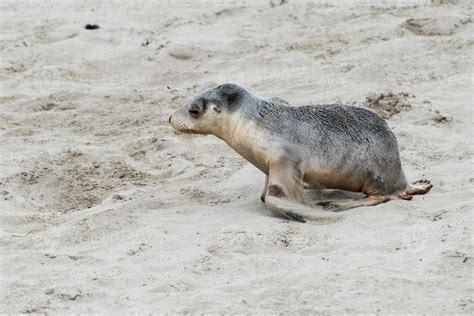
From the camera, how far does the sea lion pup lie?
5277mm

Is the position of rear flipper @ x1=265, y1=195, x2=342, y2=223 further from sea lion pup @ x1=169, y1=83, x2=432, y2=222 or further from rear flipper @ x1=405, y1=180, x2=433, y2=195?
rear flipper @ x1=405, y1=180, x2=433, y2=195

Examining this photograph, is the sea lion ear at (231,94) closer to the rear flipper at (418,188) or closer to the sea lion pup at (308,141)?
the sea lion pup at (308,141)

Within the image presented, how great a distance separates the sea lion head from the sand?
1.39 ft

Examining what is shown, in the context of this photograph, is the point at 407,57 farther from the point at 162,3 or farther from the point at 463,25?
the point at 162,3

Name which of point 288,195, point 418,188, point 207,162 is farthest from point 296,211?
point 207,162

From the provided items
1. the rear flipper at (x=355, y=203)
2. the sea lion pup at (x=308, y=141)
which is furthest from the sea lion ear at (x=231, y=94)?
the rear flipper at (x=355, y=203)

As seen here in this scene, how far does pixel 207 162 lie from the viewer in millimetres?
6148

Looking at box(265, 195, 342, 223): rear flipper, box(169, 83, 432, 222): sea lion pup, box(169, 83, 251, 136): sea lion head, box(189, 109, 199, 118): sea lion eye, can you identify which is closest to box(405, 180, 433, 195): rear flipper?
box(169, 83, 432, 222): sea lion pup

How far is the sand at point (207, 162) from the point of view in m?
4.10

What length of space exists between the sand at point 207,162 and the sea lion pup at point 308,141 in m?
0.23

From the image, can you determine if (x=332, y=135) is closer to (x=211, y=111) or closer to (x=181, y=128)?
(x=211, y=111)

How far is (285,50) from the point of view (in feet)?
26.0

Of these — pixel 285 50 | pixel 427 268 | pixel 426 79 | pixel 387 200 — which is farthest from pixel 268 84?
pixel 427 268

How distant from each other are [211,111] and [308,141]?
56cm
